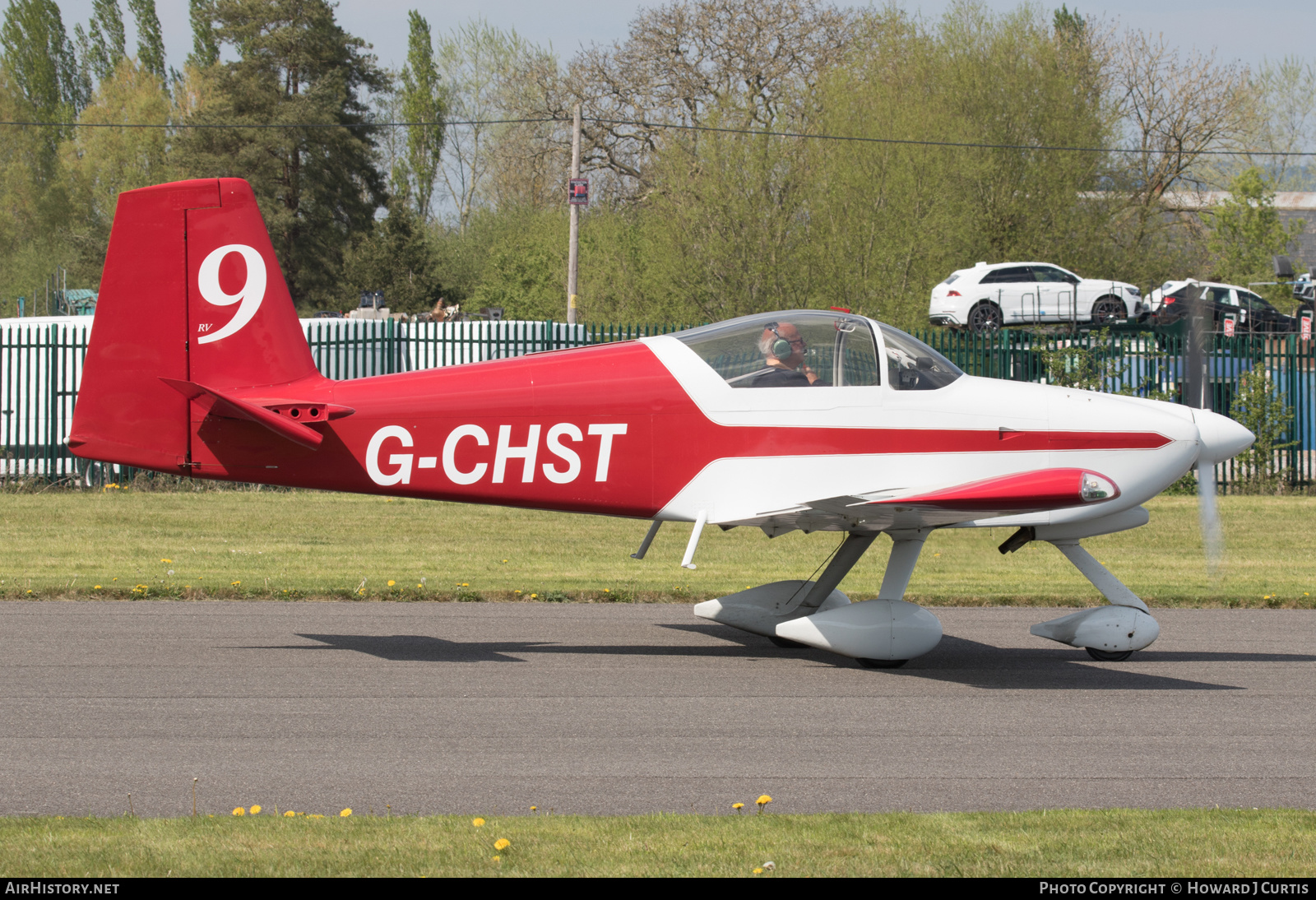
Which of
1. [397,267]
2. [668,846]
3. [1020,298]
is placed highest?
[397,267]

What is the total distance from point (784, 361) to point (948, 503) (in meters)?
1.55

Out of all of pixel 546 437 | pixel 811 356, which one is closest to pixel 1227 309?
pixel 811 356

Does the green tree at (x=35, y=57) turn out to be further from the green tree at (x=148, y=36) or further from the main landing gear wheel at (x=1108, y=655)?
the main landing gear wheel at (x=1108, y=655)

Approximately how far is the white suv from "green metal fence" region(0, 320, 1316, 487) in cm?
796

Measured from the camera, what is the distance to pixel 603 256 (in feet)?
131

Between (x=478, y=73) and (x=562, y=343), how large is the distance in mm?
54897

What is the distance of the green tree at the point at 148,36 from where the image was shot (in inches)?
3201

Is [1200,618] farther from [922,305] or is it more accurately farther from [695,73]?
[695,73]

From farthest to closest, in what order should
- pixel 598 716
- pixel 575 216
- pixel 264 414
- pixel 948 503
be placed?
pixel 575 216 → pixel 264 414 → pixel 948 503 → pixel 598 716

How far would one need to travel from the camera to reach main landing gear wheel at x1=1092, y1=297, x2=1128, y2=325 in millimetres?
29781

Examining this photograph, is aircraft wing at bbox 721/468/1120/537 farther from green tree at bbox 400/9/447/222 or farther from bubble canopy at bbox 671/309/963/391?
green tree at bbox 400/9/447/222

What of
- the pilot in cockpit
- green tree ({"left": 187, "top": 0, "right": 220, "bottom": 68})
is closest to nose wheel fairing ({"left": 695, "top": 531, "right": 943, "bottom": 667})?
the pilot in cockpit

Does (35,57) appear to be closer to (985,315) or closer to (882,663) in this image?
(985,315)

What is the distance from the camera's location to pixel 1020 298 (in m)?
29.6
